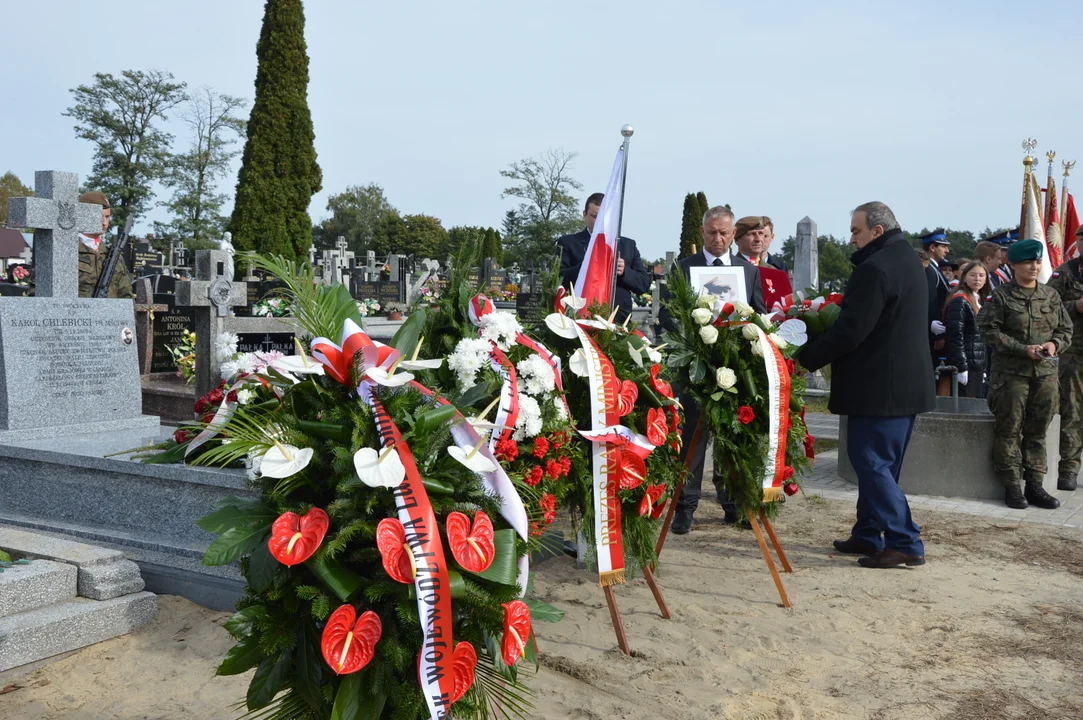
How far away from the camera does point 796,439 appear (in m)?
5.00

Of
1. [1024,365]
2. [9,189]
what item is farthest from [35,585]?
[9,189]

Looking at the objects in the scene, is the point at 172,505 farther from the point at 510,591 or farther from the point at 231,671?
the point at 510,591

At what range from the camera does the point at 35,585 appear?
3799 millimetres

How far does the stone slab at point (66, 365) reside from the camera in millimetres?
5371

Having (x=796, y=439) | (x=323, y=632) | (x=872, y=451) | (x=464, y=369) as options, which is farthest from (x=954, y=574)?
(x=323, y=632)

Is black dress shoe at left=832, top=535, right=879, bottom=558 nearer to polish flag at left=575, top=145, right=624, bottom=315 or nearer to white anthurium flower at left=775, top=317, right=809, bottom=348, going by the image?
white anthurium flower at left=775, top=317, right=809, bottom=348

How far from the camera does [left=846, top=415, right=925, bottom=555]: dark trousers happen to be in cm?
520

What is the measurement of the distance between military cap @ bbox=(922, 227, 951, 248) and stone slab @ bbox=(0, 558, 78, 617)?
858cm

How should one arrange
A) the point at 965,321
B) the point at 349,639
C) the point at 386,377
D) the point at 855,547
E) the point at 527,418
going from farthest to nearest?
the point at 965,321 < the point at 855,547 < the point at 527,418 < the point at 386,377 < the point at 349,639

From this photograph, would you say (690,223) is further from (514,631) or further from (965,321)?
(514,631)

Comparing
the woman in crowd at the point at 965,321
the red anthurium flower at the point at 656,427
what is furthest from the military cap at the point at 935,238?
the red anthurium flower at the point at 656,427

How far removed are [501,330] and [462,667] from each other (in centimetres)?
158

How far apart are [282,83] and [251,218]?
11.0 feet

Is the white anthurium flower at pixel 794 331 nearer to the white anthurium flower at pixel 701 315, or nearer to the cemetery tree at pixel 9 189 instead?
the white anthurium flower at pixel 701 315
